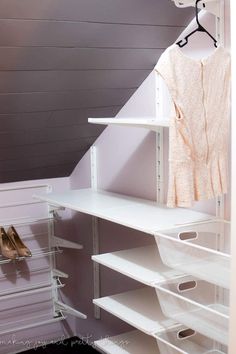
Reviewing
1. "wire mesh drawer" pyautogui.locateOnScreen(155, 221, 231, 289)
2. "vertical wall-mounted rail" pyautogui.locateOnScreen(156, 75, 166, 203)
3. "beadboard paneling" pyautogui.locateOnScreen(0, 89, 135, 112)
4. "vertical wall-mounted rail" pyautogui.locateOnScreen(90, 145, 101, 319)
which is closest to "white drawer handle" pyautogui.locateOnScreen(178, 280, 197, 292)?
"wire mesh drawer" pyautogui.locateOnScreen(155, 221, 231, 289)

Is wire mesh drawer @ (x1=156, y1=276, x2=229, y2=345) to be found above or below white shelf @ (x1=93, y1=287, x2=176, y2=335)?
above

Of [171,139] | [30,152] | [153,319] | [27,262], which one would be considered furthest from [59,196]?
[171,139]

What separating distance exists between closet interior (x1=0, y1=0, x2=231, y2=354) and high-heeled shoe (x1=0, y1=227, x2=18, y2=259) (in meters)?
0.09

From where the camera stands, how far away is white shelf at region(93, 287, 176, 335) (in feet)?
5.32

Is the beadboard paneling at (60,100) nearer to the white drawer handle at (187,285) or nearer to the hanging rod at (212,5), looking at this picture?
the hanging rod at (212,5)

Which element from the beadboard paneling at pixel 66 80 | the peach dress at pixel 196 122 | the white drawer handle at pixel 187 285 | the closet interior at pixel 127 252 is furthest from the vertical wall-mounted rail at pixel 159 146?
the peach dress at pixel 196 122

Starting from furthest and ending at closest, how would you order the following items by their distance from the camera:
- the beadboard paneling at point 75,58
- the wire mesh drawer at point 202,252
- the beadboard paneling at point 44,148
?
the beadboard paneling at point 44,148, the beadboard paneling at point 75,58, the wire mesh drawer at point 202,252

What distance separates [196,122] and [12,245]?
1.47 meters

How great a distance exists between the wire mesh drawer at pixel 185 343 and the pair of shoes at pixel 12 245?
3.51 feet

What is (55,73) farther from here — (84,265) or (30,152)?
(84,265)

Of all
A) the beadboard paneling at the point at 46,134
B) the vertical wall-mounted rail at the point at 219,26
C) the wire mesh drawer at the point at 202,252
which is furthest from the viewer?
the beadboard paneling at the point at 46,134

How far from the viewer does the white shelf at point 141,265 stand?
1.58 meters

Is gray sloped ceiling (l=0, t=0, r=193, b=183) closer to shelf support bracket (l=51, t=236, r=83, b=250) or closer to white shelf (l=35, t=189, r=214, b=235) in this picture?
white shelf (l=35, t=189, r=214, b=235)

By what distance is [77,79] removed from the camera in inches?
73.1
